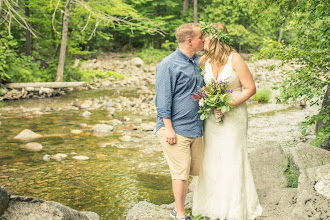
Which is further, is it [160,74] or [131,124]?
[131,124]

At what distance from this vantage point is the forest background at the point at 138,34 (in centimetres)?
531

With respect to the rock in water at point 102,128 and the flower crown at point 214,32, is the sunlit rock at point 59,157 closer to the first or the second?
the rock in water at point 102,128

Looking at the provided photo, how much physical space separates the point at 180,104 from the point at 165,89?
22 cm

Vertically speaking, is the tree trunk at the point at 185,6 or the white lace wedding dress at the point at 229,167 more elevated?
the tree trunk at the point at 185,6

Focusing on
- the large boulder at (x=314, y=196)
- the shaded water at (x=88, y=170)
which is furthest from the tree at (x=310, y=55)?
the shaded water at (x=88, y=170)

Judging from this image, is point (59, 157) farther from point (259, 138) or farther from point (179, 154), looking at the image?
point (259, 138)

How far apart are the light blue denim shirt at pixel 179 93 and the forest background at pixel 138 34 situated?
6.40ft

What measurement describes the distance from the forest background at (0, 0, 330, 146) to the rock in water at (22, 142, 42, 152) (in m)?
2.40

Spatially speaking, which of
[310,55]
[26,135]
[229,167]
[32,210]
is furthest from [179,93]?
[26,135]

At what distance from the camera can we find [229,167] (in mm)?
3893

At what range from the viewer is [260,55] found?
5.99m

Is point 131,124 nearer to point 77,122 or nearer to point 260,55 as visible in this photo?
point 77,122

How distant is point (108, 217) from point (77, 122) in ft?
20.5

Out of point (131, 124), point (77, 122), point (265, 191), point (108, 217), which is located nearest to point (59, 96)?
point (77, 122)
